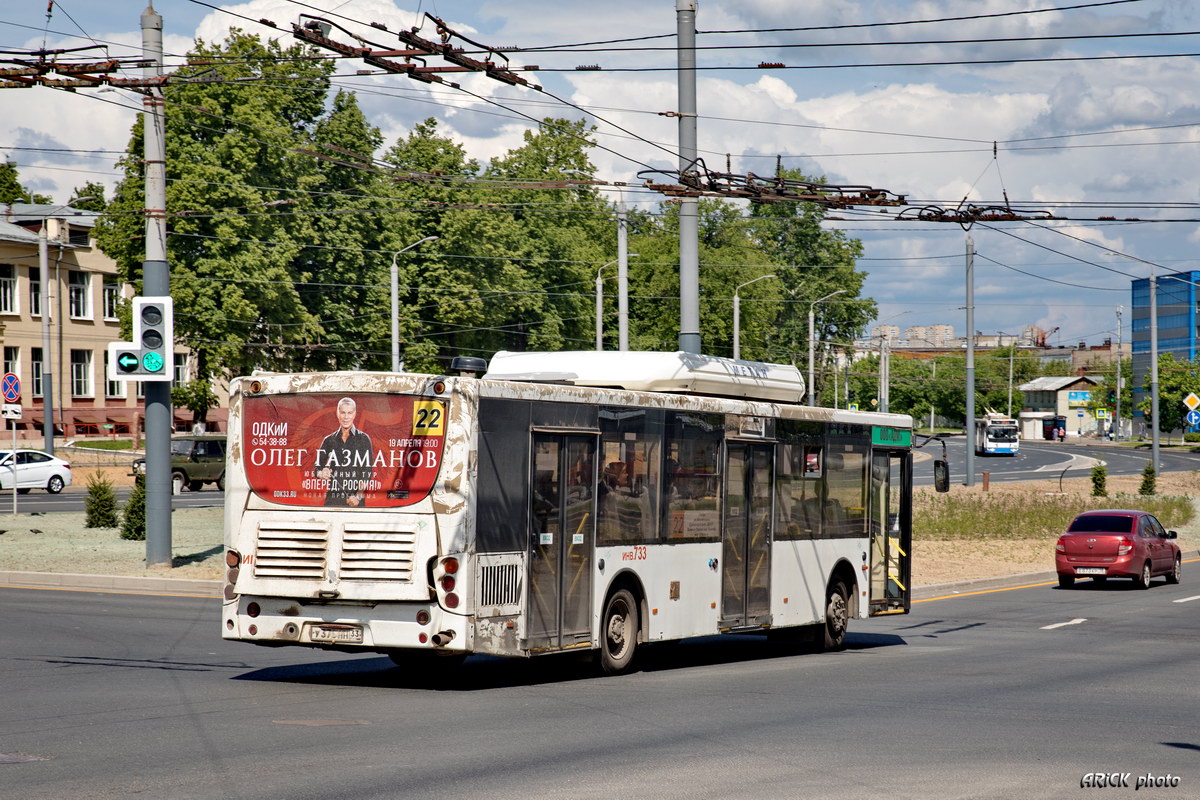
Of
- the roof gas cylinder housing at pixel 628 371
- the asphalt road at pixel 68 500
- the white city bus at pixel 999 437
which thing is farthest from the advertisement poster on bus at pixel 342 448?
the white city bus at pixel 999 437

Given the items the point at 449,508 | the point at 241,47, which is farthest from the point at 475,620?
the point at 241,47

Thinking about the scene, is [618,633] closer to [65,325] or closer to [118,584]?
[118,584]

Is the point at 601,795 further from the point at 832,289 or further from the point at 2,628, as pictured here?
the point at 832,289

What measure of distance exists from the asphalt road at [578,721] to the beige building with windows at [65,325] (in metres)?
58.4

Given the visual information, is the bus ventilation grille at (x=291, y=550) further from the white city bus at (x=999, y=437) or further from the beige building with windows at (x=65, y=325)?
the white city bus at (x=999, y=437)

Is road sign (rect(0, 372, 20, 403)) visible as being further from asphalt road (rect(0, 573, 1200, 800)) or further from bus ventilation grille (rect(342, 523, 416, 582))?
bus ventilation grille (rect(342, 523, 416, 582))

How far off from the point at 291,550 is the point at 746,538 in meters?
5.47

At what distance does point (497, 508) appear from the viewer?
12.6 meters

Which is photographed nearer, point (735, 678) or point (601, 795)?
point (601, 795)

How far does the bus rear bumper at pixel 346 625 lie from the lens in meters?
12.2

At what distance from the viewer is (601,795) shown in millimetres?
8117

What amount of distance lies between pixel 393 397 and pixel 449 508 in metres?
1.08

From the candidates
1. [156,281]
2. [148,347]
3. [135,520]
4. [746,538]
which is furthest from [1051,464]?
[746,538]

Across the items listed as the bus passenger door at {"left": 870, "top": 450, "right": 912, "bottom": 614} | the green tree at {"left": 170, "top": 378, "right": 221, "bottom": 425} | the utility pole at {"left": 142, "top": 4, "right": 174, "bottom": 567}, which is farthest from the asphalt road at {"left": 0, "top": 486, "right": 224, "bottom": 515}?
the bus passenger door at {"left": 870, "top": 450, "right": 912, "bottom": 614}
